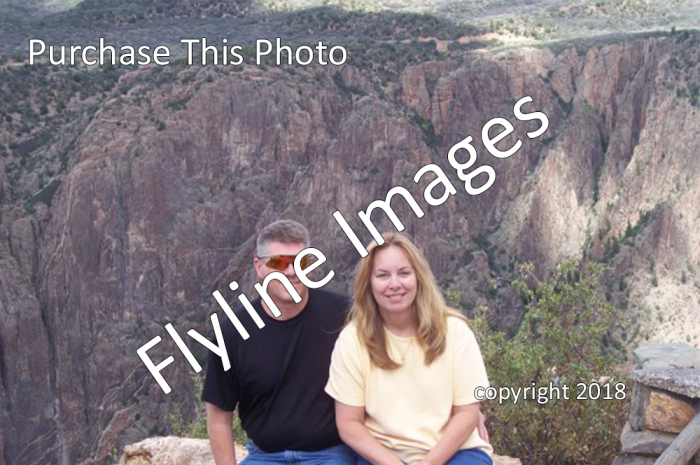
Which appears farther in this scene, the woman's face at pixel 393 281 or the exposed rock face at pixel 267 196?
the exposed rock face at pixel 267 196

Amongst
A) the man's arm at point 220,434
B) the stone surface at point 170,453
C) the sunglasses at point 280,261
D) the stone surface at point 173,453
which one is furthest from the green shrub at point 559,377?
the sunglasses at point 280,261

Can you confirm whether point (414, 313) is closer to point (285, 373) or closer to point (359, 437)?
point (359, 437)

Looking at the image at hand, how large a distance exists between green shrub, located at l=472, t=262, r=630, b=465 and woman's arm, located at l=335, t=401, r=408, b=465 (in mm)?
3832

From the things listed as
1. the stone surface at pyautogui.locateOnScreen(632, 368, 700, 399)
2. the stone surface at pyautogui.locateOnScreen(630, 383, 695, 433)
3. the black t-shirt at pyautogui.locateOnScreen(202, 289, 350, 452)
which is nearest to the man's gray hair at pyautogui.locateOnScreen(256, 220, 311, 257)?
the black t-shirt at pyautogui.locateOnScreen(202, 289, 350, 452)

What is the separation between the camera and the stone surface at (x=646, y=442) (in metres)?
7.62

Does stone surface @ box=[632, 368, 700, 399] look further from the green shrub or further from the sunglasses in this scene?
the sunglasses

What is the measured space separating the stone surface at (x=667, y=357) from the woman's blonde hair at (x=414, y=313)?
276 cm

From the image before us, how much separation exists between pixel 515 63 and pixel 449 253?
9.79 metres

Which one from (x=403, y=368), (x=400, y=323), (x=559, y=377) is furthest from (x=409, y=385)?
(x=559, y=377)

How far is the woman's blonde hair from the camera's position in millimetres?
5754

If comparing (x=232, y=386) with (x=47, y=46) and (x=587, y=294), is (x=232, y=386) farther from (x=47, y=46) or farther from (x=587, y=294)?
(x=47, y=46)

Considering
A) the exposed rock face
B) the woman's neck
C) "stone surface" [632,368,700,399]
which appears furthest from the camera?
the exposed rock face

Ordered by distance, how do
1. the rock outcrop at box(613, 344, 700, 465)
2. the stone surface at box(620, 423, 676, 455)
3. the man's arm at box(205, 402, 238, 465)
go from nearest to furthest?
the man's arm at box(205, 402, 238, 465), the rock outcrop at box(613, 344, 700, 465), the stone surface at box(620, 423, 676, 455)

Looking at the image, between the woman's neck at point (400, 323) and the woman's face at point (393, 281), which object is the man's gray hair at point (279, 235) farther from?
the woman's neck at point (400, 323)
